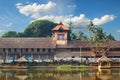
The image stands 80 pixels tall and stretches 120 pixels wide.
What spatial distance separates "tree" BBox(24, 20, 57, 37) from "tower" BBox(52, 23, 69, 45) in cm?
3042

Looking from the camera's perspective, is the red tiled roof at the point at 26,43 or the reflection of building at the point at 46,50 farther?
the red tiled roof at the point at 26,43

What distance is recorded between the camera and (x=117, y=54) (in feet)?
212

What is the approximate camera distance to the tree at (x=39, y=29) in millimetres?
99625

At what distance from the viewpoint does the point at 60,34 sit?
69062mm

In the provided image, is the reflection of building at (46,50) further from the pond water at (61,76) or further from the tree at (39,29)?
the tree at (39,29)

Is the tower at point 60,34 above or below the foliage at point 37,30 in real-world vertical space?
below

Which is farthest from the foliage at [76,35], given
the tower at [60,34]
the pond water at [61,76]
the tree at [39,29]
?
the pond water at [61,76]

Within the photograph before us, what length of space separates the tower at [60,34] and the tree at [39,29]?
30.4 metres

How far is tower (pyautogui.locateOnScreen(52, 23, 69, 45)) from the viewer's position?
224ft

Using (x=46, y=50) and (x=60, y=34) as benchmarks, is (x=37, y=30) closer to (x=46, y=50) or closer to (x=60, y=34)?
(x=60, y=34)

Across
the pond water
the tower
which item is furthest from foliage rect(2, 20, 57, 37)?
the pond water

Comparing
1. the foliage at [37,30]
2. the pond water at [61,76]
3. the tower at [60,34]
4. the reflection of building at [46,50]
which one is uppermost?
the foliage at [37,30]

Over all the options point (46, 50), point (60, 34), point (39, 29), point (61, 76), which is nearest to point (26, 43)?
point (46, 50)

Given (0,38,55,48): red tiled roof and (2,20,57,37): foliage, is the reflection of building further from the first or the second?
(2,20,57,37): foliage
